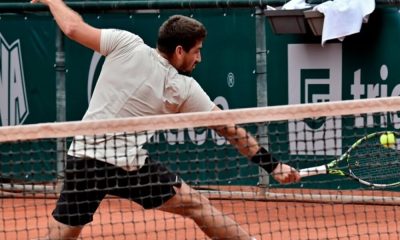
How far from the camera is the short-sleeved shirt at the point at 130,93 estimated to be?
269 inches

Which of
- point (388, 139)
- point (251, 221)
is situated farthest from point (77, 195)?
point (388, 139)

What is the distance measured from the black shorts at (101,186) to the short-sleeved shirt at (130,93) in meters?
0.05

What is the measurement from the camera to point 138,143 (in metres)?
6.87

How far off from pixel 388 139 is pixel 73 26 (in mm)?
3083

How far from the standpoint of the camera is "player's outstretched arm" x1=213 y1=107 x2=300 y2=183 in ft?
22.3

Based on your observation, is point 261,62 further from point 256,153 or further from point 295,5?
point 256,153

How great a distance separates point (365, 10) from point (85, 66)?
8.58ft

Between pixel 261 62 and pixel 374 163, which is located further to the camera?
pixel 261 62

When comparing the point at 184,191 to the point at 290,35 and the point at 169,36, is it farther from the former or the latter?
the point at 290,35

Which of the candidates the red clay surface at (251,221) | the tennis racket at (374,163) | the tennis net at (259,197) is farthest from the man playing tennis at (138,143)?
the tennis racket at (374,163)

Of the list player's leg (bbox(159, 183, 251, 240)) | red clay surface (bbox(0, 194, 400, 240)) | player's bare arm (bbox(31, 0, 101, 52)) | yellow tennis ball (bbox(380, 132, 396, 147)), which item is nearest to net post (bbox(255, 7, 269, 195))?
red clay surface (bbox(0, 194, 400, 240))

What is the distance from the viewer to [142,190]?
6.95 meters

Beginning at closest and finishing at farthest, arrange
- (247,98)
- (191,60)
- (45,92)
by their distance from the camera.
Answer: (191,60)
(247,98)
(45,92)

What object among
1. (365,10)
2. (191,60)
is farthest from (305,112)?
(365,10)
